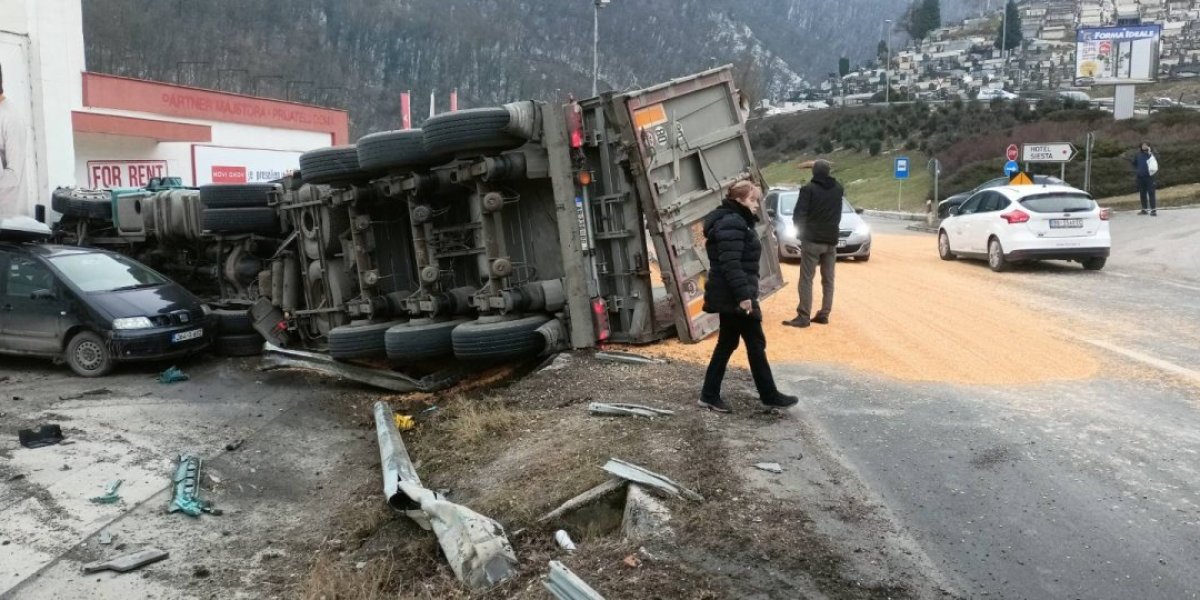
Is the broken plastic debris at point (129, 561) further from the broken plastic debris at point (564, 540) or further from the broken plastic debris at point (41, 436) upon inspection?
the broken plastic debris at point (41, 436)

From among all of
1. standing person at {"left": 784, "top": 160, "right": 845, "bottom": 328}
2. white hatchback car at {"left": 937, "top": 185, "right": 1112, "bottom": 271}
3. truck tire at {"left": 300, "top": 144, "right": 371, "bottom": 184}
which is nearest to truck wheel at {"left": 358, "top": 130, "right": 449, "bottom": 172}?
truck tire at {"left": 300, "top": 144, "right": 371, "bottom": 184}

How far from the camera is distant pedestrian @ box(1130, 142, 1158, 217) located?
2161 cm

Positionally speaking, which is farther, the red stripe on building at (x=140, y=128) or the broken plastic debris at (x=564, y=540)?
the red stripe on building at (x=140, y=128)

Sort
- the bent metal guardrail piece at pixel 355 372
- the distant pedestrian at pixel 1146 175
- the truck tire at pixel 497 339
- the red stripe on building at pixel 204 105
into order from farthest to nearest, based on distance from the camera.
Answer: the red stripe on building at pixel 204 105
the distant pedestrian at pixel 1146 175
the bent metal guardrail piece at pixel 355 372
the truck tire at pixel 497 339

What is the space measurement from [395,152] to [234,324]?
4.24m

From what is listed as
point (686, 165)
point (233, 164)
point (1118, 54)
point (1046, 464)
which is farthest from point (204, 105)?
point (1118, 54)

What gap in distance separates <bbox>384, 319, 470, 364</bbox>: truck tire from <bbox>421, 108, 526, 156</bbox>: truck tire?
1732mm

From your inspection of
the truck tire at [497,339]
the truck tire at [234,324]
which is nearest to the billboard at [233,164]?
the truck tire at [234,324]

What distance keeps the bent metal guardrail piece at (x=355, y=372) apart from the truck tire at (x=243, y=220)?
5.64ft

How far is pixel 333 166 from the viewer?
9867mm

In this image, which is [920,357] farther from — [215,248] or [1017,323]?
[215,248]

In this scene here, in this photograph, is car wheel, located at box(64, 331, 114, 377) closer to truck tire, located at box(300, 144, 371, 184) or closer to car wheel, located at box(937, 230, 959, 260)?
truck tire, located at box(300, 144, 371, 184)

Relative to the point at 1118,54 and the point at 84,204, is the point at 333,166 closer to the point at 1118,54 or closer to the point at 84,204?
the point at 84,204

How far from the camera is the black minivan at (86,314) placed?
10.8 m
